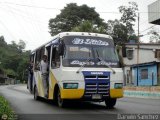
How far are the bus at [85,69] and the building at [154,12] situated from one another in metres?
23.3

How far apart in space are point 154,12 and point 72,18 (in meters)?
41.2

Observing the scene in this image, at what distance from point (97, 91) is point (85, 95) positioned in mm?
481

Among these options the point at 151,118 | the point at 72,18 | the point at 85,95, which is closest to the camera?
the point at 151,118

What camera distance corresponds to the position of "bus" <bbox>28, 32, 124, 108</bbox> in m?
14.5

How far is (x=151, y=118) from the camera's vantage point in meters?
11.5

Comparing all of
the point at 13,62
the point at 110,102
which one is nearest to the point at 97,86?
the point at 110,102

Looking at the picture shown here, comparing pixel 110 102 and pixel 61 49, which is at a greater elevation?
pixel 61 49

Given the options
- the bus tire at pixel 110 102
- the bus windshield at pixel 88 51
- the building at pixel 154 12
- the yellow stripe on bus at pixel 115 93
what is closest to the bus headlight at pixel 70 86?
the bus windshield at pixel 88 51

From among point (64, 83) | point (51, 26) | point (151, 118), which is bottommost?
point (151, 118)

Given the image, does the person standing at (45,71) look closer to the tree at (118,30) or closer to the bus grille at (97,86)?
the bus grille at (97,86)

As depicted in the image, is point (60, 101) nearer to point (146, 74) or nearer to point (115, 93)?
point (115, 93)

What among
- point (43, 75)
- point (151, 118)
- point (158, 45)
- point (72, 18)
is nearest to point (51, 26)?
point (72, 18)

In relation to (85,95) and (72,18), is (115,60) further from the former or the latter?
(72,18)

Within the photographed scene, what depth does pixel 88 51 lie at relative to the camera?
1527cm
